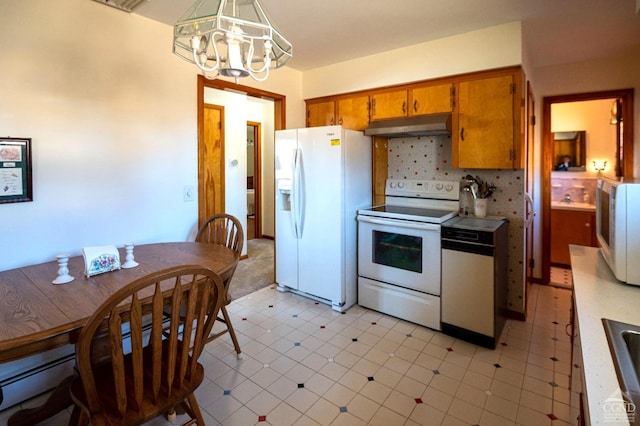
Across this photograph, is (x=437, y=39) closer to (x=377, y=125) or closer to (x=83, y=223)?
(x=377, y=125)

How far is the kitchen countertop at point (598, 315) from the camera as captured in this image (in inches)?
31.1

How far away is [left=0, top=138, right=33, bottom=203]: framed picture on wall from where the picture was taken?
1.92 meters

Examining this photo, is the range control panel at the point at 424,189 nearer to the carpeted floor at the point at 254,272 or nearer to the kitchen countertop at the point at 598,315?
the kitchen countertop at the point at 598,315

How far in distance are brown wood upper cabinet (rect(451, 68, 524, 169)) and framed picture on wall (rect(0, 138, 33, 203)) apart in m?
3.01

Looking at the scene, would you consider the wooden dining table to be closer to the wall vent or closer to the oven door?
the oven door

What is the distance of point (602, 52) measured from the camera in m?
3.24

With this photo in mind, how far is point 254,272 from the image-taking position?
4238 mm

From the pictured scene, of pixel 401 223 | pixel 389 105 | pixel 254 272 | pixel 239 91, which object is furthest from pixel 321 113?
pixel 254 272

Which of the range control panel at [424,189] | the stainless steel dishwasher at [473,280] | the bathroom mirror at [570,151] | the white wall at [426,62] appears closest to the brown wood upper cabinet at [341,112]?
the white wall at [426,62]

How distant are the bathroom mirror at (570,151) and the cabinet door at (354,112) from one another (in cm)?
306

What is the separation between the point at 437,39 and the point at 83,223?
3098 millimetres

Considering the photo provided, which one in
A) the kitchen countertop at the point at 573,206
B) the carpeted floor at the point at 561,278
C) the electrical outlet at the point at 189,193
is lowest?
the carpeted floor at the point at 561,278

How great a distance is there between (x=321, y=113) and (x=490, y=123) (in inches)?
70.0

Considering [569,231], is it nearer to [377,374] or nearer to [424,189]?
[424,189]
